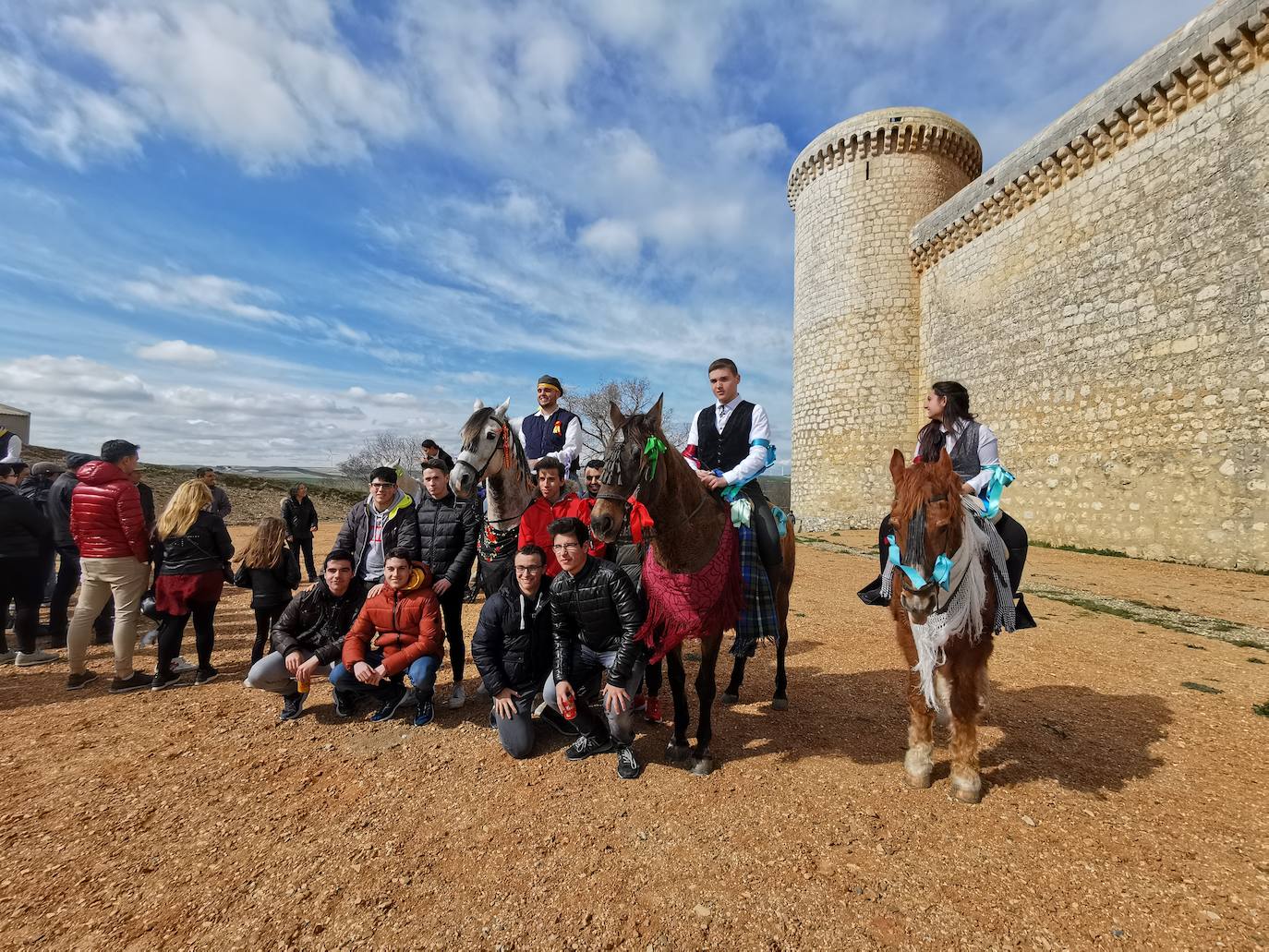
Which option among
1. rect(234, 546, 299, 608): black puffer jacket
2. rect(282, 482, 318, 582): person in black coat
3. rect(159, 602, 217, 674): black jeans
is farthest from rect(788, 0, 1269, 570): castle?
rect(282, 482, 318, 582): person in black coat

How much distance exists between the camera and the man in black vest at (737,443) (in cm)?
388

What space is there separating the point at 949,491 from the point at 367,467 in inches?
2188

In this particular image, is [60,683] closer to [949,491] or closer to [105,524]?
[105,524]

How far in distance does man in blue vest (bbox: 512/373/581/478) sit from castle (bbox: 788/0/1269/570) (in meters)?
13.0

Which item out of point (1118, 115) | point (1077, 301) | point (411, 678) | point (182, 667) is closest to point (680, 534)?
point (411, 678)

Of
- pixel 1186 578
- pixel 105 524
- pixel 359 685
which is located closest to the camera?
pixel 359 685

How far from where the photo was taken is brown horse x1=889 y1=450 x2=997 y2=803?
2586 millimetres

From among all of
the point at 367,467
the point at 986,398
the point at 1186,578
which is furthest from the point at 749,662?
the point at 367,467

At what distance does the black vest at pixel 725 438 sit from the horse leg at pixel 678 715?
1497 mm

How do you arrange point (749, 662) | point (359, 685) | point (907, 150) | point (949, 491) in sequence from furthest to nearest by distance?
point (907, 150)
point (749, 662)
point (359, 685)
point (949, 491)

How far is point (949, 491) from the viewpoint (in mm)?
2668

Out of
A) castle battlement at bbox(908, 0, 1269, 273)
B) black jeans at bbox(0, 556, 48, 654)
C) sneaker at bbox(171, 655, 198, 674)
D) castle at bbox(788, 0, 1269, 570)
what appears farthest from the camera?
castle at bbox(788, 0, 1269, 570)

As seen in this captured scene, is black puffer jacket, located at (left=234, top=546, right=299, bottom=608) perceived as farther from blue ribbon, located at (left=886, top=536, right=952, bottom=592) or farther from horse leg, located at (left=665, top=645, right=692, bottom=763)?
blue ribbon, located at (left=886, top=536, right=952, bottom=592)

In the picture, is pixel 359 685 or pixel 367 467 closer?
pixel 359 685
